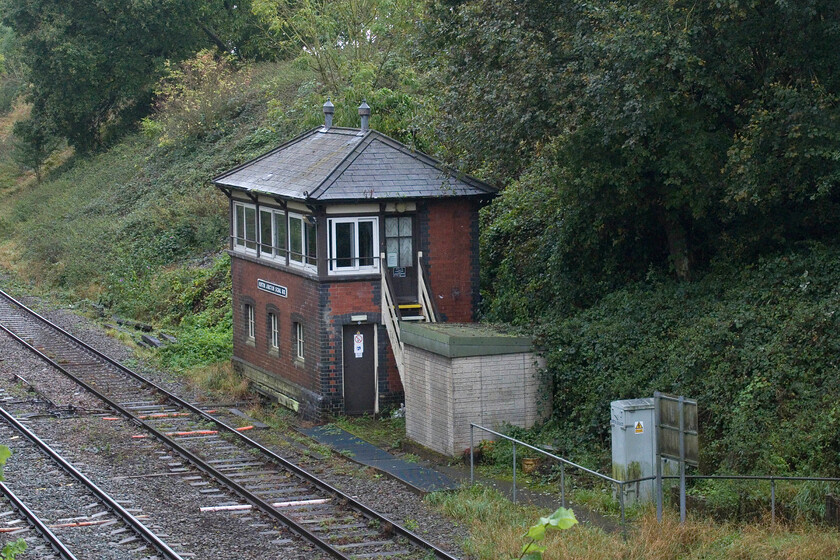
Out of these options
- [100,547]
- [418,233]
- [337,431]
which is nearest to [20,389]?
[337,431]

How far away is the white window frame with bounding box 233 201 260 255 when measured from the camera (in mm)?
22906

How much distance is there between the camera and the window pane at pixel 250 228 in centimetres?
2302

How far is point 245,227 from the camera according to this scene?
23516 millimetres

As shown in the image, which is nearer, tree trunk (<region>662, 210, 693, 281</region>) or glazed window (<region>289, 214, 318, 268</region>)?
tree trunk (<region>662, 210, 693, 281</region>)

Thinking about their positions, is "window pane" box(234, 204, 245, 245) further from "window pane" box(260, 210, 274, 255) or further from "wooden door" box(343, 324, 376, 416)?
"wooden door" box(343, 324, 376, 416)

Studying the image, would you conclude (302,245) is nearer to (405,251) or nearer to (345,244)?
(345,244)

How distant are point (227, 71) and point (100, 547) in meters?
38.8

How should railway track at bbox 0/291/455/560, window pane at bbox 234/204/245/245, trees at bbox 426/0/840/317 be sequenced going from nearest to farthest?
railway track at bbox 0/291/455/560
trees at bbox 426/0/840/317
window pane at bbox 234/204/245/245

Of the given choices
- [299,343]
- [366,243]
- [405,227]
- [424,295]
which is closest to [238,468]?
[299,343]

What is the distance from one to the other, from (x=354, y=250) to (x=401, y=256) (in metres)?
1.05

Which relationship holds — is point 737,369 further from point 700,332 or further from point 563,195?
point 563,195

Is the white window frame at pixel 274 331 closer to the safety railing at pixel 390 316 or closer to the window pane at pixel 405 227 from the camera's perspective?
the safety railing at pixel 390 316

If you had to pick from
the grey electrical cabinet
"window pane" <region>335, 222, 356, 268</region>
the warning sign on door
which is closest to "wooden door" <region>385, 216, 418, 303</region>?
"window pane" <region>335, 222, 356, 268</region>

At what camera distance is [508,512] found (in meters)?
13.8
